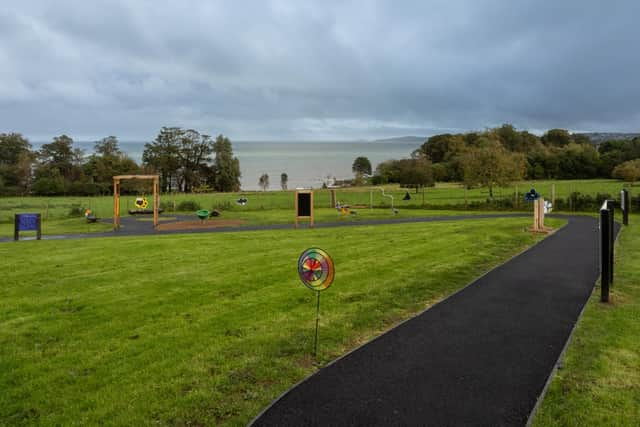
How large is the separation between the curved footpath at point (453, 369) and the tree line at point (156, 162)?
7121 cm

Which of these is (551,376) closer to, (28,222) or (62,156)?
(28,222)

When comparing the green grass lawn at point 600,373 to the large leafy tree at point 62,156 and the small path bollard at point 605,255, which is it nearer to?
the small path bollard at point 605,255

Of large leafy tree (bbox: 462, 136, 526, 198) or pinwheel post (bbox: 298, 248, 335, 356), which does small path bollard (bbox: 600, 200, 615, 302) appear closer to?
pinwheel post (bbox: 298, 248, 335, 356)

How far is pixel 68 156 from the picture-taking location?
80.4 m

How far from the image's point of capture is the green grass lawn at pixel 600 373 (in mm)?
4070

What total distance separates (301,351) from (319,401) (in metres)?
1.30

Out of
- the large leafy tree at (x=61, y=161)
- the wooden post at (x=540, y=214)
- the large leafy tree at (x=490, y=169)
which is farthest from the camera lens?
the large leafy tree at (x=61, y=161)

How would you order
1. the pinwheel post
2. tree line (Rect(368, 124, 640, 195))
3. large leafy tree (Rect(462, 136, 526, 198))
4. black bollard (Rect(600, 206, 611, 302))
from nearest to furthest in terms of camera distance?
the pinwheel post → black bollard (Rect(600, 206, 611, 302)) → large leafy tree (Rect(462, 136, 526, 198)) → tree line (Rect(368, 124, 640, 195))

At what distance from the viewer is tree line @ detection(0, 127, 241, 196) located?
7295cm

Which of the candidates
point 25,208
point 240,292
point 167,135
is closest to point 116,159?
point 167,135

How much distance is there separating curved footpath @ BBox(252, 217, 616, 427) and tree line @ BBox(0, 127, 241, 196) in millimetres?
71207

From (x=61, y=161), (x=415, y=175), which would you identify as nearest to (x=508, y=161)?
(x=415, y=175)

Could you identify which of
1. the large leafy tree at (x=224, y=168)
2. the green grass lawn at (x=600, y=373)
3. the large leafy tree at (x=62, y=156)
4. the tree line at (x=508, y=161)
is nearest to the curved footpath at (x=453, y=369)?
the green grass lawn at (x=600, y=373)

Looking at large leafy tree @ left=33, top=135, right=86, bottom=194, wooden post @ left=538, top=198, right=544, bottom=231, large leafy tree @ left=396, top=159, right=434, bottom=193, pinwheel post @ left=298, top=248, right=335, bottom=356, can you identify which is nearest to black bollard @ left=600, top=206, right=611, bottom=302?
pinwheel post @ left=298, top=248, right=335, bottom=356
